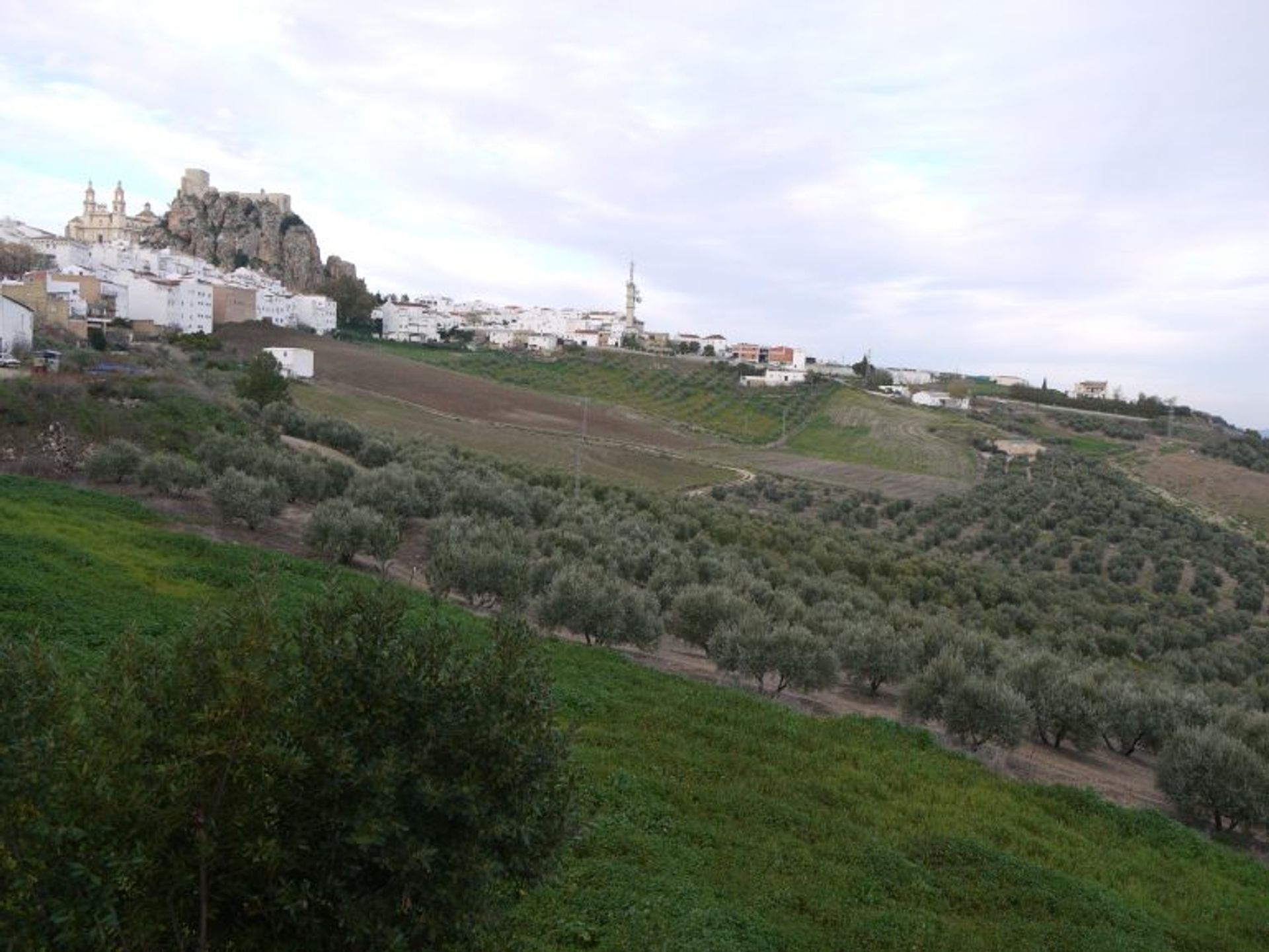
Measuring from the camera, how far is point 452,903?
15.7 ft

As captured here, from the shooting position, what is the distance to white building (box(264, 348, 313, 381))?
2997 inches

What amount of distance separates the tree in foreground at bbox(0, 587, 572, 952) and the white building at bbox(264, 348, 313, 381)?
7453 cm

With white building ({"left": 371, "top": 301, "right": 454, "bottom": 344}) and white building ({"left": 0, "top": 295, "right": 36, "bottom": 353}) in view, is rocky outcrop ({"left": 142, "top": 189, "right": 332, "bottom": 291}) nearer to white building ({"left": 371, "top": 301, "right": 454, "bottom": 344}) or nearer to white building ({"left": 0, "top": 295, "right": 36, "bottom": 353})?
white building ({"left": 371, "top": 301, "right": 454, "bottom": 344})

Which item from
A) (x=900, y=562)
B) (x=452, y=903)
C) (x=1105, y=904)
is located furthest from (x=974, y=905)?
(x=900, y=562)

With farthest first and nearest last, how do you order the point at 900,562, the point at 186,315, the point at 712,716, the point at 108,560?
the point at 186,315
the point at 900,562
the point at 108,560
the point at 712,716

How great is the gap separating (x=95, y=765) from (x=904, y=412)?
10312cm

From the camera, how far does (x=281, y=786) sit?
15.1 feet

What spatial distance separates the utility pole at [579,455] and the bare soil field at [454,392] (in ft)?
1.76

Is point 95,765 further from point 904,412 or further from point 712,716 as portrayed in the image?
point 904,412

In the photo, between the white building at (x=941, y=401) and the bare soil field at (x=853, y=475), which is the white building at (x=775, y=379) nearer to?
the white building at (x=941, y=401)

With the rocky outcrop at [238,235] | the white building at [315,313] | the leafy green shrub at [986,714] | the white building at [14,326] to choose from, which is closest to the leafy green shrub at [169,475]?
the leafy green shrub at [986,714]

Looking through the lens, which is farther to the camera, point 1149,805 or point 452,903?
point 1149,805

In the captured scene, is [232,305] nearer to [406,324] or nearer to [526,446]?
[406,324]

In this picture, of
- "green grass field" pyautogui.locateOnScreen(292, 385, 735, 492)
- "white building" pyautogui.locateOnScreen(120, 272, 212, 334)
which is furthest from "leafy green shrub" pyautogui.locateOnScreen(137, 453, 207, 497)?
"white building" pyautogui.locateOnScreen(120, 272, 212, 334)
